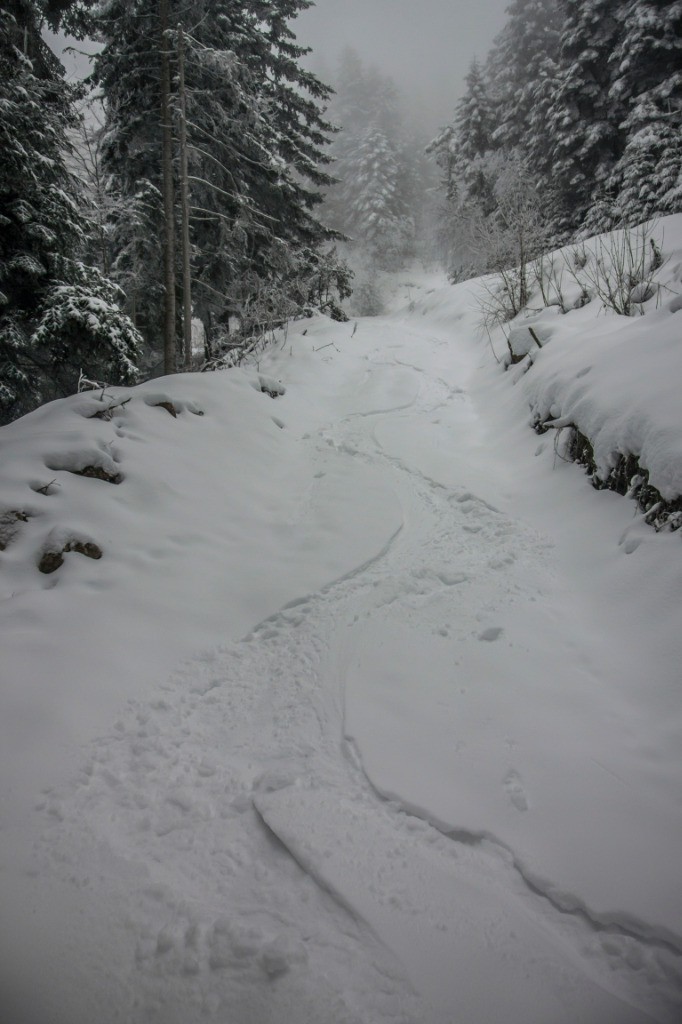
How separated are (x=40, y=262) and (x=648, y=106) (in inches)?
633

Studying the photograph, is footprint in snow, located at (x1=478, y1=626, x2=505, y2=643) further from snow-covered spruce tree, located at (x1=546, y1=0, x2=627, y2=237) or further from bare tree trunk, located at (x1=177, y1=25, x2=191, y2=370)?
snow-covered spruce tree, located at (x1=546, y1=0, x2=627, y2=237)

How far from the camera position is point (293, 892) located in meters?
1.43

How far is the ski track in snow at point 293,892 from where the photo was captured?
1.18 m

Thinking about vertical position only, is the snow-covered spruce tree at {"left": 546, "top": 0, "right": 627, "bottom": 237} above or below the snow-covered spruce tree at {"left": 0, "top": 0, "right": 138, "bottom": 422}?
above

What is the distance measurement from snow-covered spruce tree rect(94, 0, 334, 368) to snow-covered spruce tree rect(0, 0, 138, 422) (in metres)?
2.45

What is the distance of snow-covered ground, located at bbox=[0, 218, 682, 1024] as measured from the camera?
1237 millimetres

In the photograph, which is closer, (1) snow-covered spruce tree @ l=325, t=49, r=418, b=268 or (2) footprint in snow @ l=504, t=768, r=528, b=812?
(2) footprint in snow @ l=504, t=768, r=528, b=812

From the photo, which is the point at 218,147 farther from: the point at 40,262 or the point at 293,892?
the point at 293,892

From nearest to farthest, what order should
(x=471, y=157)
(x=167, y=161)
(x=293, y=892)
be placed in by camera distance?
(x=293, y=892) < (x=167, y=161) < (x=471, y=157)

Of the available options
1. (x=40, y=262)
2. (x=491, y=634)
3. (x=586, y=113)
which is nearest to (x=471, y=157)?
(x=586, y=113)

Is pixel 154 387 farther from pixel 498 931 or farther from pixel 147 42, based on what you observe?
pixel 147 42

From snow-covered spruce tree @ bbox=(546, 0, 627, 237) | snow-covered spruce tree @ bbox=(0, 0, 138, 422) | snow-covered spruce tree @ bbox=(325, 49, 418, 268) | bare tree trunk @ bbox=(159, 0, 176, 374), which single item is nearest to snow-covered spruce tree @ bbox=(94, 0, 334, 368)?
bare tree trunk @ bbox=(159, 0, 176, 374)

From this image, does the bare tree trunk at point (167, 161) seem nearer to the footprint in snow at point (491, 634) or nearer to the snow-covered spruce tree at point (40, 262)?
the snow-covered spruce tree at point (40, 262)

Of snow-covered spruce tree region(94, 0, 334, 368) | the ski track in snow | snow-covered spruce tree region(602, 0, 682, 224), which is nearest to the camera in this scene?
the ski track in snow
